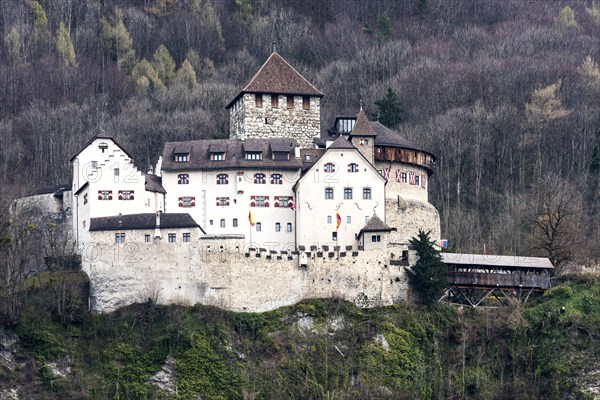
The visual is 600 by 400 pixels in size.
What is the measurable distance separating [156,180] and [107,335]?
1177 cm

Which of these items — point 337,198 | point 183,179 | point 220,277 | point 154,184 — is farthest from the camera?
point 183,179

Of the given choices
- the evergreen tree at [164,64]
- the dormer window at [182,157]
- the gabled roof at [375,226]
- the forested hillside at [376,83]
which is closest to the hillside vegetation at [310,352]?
the gabled roof at [375,226]

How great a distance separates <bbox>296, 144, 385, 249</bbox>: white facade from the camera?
98.1m

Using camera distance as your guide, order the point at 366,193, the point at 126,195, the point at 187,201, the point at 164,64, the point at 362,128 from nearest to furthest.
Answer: the point at 126,195 < the point at 366,193 < the point at 187,201 < the point at 362,128 < the point at 164,64

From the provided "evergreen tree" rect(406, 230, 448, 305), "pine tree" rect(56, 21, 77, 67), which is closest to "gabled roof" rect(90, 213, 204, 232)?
"evergreen tree" rect(406, 230, 448, 305)

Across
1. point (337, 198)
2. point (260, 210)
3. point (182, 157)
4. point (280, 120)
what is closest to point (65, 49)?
point (280, 120)

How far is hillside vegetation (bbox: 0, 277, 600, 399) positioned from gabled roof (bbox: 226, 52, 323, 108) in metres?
15.5

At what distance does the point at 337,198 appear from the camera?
98.3m

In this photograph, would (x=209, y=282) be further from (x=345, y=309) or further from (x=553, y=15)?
(x=553, y=15)

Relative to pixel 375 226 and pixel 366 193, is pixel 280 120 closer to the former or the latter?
pixel 366 193

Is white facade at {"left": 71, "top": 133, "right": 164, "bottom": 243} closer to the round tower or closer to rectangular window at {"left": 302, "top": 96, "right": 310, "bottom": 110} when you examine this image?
rectangular window at {"left": 302, "top": 96, "right": 310, "bottom": 110}

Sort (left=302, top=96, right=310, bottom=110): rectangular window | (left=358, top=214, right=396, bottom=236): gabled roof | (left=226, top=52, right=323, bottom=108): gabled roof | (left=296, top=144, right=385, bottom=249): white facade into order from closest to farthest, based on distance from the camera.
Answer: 1. (left=358, top=214, right=396, bottom=236): gabled roof
2. (left=296, top=144, right=385, bottom=249): white facade
3. (left=226, top=52, right=323, bottom=108): gabled roof
4. (left=302, top=96, right=310, bottom=110): rectangular window

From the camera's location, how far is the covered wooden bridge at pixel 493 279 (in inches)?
3794

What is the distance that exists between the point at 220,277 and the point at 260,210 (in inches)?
266
